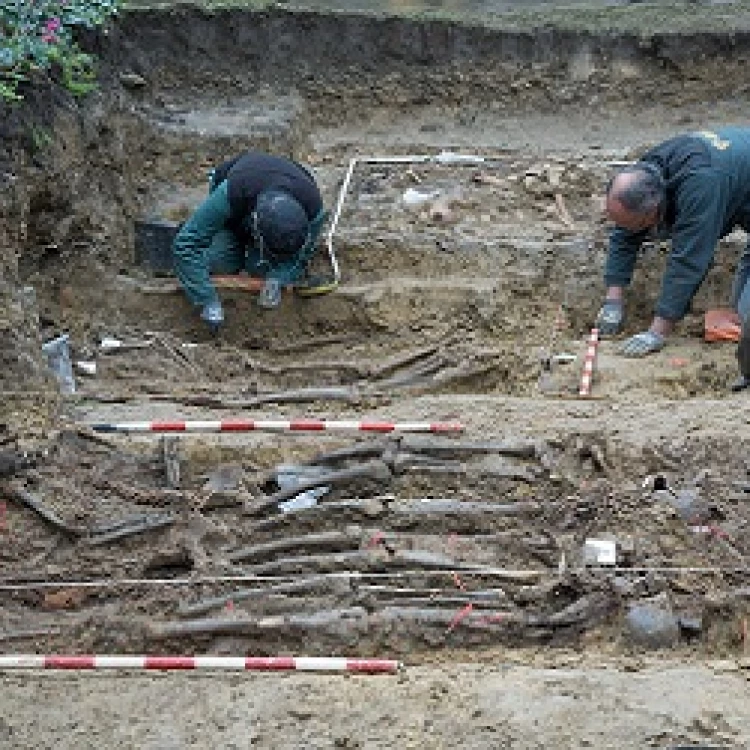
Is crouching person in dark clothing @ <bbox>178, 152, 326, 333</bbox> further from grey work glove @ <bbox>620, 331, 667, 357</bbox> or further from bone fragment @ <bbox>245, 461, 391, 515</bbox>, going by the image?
bone fragment @ <bbox>245, 461, 391, 515</bbox>

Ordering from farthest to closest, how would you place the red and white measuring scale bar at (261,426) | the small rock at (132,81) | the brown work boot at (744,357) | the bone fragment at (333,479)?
the small rock at (132,81) < the brown work boot at (744,357) < the red and white measuring scale bar at (261,426) < the bone fragment at (333,479)

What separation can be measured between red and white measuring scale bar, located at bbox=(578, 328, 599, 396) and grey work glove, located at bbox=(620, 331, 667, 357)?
18 cm

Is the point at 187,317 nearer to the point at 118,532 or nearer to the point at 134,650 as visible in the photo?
the point at 118,532

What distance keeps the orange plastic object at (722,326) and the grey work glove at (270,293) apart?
2.74 meters

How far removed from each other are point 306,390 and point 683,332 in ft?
8.22

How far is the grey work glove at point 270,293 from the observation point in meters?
8.57

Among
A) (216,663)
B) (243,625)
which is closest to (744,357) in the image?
(243,625)

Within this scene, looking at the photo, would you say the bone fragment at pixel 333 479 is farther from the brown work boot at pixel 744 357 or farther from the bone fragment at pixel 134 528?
the brown work boot at pixel 744 357

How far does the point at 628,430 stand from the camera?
6578 millimetres

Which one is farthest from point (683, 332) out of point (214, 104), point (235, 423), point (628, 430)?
point (214, 104)

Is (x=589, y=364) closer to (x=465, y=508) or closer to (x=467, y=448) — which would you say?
(x=467, y=448)

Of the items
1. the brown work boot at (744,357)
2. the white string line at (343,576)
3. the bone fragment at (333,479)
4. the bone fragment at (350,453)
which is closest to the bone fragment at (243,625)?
the white string line at (343,576)

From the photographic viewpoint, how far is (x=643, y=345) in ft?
25.5

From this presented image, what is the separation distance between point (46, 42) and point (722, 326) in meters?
4.67
